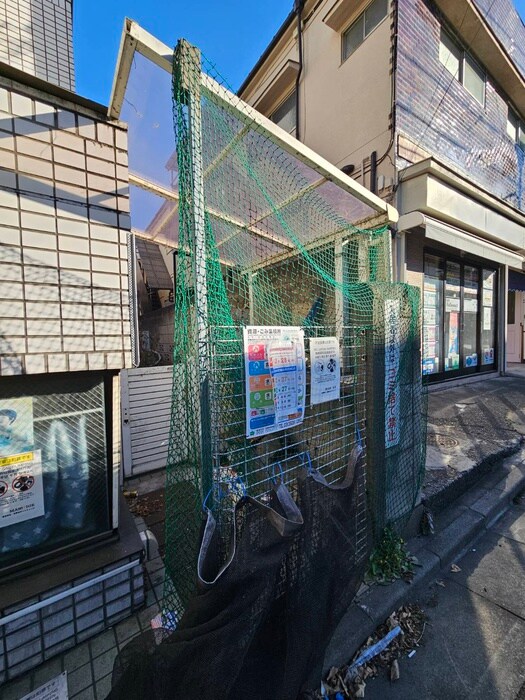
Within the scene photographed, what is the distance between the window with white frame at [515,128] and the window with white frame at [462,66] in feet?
6.59

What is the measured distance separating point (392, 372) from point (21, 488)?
2781 mm

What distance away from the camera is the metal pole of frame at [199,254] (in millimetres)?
1466

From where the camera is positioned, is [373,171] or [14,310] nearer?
[14,310]

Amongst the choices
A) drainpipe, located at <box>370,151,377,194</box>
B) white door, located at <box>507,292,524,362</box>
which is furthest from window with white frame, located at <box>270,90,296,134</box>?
white door, located at <box>507,292,524,362</box>

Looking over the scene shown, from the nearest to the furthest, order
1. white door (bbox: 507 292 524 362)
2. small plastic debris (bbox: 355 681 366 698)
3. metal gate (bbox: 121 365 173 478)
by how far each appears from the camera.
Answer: small plastic debris (bbox: 355 681 366 698) → metal gate (bbox: 121 365 173 478) → white door (bbox: 507 292 524 362)

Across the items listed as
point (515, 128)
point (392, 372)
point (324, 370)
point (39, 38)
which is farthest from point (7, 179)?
point (515, 128)

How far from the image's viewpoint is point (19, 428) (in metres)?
1.88

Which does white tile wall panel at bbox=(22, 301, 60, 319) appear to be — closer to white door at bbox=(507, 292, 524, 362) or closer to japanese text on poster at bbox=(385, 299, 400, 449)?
japanese text on poster at bbox=(385, 299, 400, 449)

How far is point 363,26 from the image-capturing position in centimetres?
603

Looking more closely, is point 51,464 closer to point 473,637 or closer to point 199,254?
point 199,254

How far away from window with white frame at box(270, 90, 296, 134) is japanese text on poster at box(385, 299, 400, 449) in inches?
301

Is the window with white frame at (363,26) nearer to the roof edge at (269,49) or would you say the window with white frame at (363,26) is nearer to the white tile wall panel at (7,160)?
the roof edge at (269,49)

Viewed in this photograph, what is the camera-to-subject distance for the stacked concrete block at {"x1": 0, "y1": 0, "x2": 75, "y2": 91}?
10.8 feet

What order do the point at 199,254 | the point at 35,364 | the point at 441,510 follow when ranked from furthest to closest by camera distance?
1. the point at 441,510
2. the point at 35,364
3. the point at 199,254
